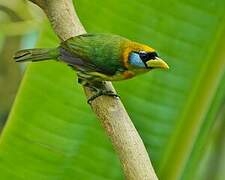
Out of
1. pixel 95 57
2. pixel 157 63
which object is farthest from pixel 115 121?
pixel 95 57

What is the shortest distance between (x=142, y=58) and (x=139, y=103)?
194mm

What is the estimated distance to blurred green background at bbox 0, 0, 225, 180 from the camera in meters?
1.13

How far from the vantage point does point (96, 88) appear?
3.67 feet

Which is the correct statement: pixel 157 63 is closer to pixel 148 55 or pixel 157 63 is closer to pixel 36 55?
pixel 148 55

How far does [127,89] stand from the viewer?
3.90ft

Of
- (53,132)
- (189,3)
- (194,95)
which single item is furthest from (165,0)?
(53,132)

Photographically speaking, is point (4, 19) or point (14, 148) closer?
point (14, 148)

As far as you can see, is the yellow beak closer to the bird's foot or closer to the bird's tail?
the bird's foot

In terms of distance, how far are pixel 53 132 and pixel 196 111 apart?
269mm

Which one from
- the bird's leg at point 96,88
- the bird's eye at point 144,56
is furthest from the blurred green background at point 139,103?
the bird's eye at point 144,56

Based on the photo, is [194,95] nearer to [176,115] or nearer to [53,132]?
[176,115]

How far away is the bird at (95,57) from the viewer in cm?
108

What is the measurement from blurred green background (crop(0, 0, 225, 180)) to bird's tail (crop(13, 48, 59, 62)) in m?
0.06

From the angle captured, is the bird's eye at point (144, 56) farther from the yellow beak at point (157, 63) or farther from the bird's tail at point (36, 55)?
the bird's tail at point (36, 55)
